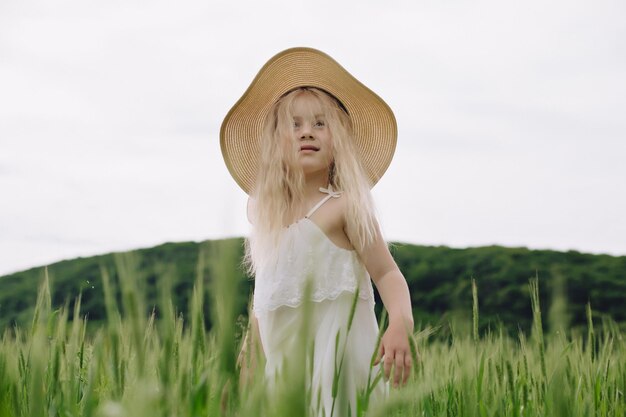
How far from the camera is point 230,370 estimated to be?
1.73 feet

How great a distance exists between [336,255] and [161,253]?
7250 millimetres

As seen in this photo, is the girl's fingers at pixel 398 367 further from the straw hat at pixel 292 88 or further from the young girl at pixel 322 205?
the straw hat at pixel 292 88

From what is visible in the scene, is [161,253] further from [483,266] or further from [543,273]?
[543,273]

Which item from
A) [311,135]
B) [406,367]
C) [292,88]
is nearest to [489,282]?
[292,88]

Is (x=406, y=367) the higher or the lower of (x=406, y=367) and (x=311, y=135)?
the lower

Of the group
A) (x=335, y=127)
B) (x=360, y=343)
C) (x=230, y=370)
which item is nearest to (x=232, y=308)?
(x=230, y=370)

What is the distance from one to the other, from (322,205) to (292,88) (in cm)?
55

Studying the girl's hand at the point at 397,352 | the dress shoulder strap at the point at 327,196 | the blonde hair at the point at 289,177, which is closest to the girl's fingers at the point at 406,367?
the girl's hand at the point at 397,352

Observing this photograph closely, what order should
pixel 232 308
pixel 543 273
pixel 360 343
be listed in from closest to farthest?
pixel 232 308 < pixel 360 343 < pixel 543 273

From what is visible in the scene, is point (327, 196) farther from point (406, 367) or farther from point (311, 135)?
point (406, 367)

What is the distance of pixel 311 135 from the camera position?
2.48 meters

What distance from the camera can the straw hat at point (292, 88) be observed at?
2.70m

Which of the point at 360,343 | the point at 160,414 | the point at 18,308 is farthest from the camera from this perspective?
the point at 18,308

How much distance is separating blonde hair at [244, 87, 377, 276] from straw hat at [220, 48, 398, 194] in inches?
2.3
